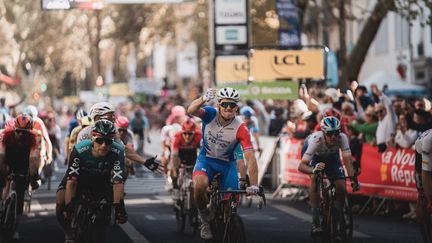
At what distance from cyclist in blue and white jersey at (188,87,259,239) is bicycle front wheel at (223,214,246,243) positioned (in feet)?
3.39

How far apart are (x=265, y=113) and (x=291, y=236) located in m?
16.0

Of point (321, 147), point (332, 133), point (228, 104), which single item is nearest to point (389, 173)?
point (321, 147)

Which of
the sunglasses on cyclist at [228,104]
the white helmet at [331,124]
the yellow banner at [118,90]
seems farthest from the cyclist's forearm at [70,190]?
the yellow banner at [118,90]

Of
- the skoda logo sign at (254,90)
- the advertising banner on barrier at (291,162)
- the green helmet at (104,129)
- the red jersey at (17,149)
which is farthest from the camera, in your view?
the skoda logo sign at (254,90)

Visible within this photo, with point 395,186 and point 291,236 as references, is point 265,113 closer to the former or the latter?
point 395,186

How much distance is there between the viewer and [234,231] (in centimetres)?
1338

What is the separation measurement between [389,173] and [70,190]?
8.89 meters

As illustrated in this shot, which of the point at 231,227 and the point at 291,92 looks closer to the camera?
the point at 231,227

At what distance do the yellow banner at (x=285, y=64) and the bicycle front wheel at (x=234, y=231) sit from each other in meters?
16.7

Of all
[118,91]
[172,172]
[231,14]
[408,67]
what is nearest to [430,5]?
[231,14]

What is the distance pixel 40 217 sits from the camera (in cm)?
2131

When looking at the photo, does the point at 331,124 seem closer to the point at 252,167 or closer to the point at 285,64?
the point at 252,167

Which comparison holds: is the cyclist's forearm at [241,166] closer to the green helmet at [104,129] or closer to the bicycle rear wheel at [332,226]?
the bicycle rear wheel at [332,226]

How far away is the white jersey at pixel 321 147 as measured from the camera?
16391 mm
